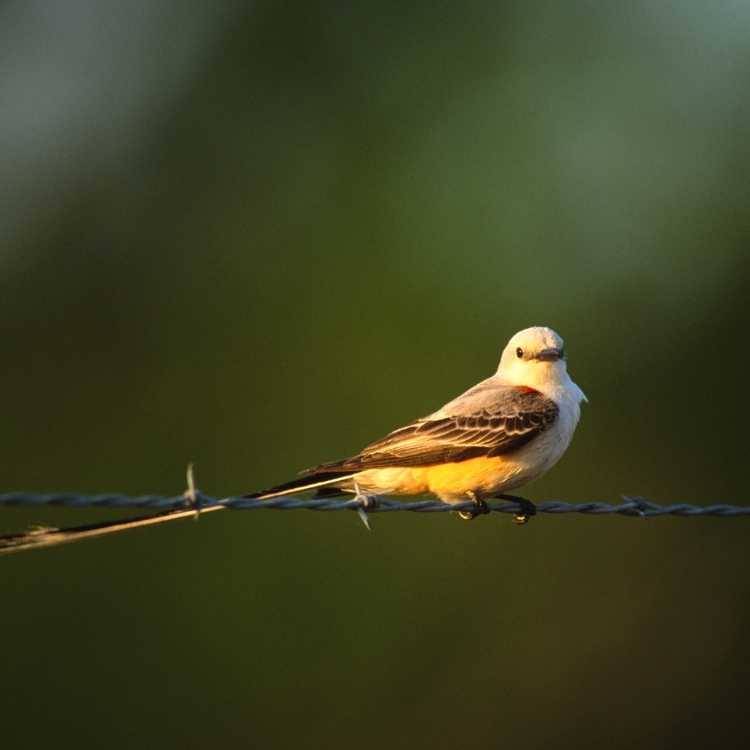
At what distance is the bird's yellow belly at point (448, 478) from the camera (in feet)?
23.4

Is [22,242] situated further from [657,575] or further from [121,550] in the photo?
[657,575]

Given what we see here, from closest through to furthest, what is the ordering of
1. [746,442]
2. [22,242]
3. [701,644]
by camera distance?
Result: [701,644], [746,442], [22,242]

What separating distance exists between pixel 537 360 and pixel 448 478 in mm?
872

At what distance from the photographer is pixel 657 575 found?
1404cm

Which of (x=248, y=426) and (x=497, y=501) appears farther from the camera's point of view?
(x=248, y=426)

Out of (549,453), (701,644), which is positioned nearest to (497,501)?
(549,453)

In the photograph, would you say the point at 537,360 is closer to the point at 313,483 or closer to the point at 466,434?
the point at 466,434

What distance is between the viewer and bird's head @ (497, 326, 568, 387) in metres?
7.64

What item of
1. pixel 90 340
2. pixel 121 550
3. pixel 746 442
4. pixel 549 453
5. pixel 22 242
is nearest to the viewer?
pixel 549 453

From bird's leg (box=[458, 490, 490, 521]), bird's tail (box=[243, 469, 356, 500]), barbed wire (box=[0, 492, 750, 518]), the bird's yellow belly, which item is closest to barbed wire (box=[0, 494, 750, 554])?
barbed wire (box=[0, 492, 750, 518])

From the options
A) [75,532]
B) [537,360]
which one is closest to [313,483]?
[537,360]

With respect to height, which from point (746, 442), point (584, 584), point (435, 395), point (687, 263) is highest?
point (687, 263)

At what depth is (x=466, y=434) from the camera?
7246 mm

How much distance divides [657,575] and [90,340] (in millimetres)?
6753
